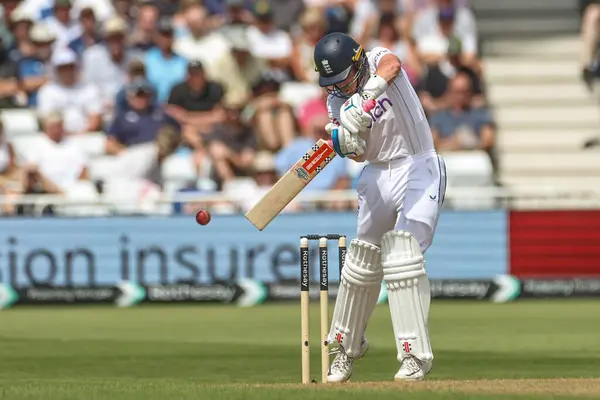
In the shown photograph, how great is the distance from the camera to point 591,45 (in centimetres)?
1948

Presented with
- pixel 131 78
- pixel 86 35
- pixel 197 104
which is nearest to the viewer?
pixel 131 78

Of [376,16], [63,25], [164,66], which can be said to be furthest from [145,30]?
[376,16]

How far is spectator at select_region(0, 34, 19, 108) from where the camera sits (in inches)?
732

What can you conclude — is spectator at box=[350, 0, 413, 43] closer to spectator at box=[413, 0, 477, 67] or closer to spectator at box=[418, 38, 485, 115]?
spectator at box=[413, 0, 477, 67]

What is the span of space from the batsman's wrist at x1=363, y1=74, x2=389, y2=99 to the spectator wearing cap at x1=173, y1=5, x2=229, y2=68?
10997 millimetres

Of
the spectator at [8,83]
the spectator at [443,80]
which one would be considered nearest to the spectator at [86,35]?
the spectator at [8,83]

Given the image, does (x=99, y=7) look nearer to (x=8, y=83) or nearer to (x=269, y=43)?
(x=8, y=83)

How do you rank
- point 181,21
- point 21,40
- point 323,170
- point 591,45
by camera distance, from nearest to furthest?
point 323,170 < point 21,40 < point 591,45 < point 181,21

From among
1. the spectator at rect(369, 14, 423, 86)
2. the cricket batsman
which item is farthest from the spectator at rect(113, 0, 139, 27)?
the cricket batsman

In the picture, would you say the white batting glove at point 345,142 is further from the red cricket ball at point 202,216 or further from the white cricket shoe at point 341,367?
the white cricket shoe at point 341,367

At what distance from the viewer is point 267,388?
7.99 meters

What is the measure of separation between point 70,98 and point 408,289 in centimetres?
1100

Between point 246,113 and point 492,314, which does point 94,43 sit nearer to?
point 246,113

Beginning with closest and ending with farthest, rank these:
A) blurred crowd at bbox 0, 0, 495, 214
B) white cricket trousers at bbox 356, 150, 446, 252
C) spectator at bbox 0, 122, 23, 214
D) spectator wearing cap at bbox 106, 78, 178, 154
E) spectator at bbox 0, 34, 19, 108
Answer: white cricket trousers at bbox 356, 150, 446, 252, spectator at bbox 0, 122, 23, 214, blurred crowd at bbox 0, 0, 495, 214, spectator wearing cap at bbox 106, 78, 178, 154, spectator at bbox 0, 34, 19, 108
